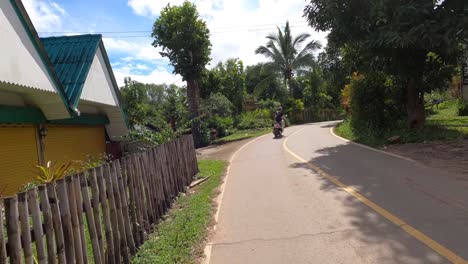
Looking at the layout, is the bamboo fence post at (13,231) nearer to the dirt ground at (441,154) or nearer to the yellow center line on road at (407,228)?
the yellow center line on road at (407,228)

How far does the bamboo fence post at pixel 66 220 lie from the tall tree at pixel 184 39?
22.7 metres

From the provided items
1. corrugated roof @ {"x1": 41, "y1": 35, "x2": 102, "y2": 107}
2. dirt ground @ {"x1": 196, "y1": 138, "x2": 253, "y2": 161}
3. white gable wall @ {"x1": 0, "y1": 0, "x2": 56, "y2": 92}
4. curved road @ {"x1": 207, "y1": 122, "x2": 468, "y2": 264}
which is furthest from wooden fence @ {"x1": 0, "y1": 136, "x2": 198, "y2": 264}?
dirt ground @ {"x1": 196, "y1": 138, "x2": 253, "y2": 161}

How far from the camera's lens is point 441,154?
11.7 meters

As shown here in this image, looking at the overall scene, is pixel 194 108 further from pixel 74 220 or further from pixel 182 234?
pixel 74 220

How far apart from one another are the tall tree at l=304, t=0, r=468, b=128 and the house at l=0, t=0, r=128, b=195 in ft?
26.6

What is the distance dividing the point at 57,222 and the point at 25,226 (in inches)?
19.5

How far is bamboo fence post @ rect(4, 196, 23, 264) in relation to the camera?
350 centimetres

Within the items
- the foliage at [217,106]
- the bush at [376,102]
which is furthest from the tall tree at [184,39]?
the bush at [376,102]

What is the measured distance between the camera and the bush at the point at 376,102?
728 inches

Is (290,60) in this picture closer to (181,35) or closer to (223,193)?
(181,35)

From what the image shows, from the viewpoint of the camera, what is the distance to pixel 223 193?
962cm

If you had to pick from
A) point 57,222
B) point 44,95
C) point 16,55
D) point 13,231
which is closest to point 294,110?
point 44,95

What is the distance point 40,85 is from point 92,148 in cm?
702

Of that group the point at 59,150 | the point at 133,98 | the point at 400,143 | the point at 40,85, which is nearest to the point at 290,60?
the point at 133,98
